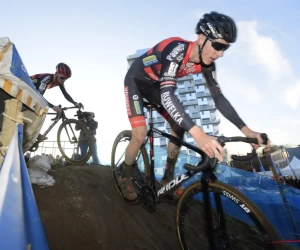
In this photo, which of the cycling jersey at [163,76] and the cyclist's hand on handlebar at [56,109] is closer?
the cycling jersey at [163,76]

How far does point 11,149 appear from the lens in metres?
1.66

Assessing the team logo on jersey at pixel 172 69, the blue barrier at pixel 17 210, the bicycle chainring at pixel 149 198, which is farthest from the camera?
the bicycle chainring at pixel 149 198

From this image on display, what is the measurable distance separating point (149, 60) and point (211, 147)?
77.6 inches

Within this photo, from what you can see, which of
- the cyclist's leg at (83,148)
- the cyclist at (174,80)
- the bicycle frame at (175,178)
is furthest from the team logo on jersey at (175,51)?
the cyclist's leg at (83,148)

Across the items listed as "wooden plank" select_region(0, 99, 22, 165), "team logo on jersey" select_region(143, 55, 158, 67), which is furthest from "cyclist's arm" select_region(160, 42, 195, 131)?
"wooden plank" select_region(0, 99, 22, 165)

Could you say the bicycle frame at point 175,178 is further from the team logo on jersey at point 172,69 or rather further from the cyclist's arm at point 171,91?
the team logo on jersey at point 172,69

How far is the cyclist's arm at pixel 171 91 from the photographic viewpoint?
2.05 m

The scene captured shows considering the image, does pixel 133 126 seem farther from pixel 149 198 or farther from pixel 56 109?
pixel 56 109

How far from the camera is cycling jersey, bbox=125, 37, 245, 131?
2.52m

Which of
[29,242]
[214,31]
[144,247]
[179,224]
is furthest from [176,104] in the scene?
[144,247]

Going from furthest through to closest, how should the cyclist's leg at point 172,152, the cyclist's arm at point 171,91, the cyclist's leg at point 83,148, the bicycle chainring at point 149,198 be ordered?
the cyclist's leg at point 83,148, the cyclist's leg at point 172,152, the bicycle chainring at point 149,198, the cyclist's arm at point 171,91

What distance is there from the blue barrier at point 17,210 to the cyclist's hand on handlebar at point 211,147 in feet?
4.96

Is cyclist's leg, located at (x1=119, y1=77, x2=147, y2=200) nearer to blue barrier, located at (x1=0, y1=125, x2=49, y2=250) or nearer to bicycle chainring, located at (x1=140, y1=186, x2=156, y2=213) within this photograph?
bicycle chainring, located at (x1=140, y1=186, x2=156, y2=213)

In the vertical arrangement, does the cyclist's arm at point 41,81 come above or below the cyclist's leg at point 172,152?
above
